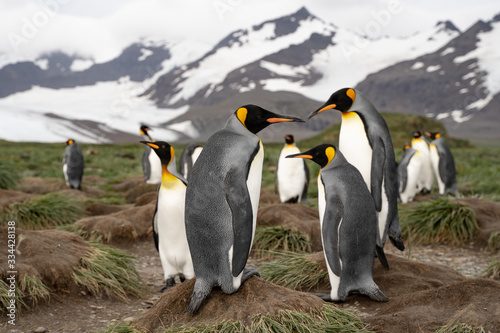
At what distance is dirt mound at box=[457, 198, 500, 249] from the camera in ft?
22.8

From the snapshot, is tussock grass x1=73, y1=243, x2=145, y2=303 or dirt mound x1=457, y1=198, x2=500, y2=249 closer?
tussock grass x1=73, y1=243, x2=145, y2=303

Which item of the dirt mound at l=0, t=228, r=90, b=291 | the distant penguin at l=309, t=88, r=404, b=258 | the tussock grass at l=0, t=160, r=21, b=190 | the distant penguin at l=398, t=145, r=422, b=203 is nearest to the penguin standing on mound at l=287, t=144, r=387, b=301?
the distant penguin at l=309, t=88, r=404, b=258

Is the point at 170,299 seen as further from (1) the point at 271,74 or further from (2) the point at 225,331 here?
(1) the point at 271,74

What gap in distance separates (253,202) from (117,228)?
162 inches

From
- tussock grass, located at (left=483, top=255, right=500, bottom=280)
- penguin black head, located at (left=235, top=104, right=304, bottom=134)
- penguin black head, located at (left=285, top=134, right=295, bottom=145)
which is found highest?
penguin black head, located at (left=285, top=134, right=295, bottom=145)

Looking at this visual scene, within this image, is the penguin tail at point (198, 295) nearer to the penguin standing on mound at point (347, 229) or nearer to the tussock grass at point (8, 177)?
the penguin standing on mound at point (347, 229)

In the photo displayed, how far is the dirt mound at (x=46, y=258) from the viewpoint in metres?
4.43

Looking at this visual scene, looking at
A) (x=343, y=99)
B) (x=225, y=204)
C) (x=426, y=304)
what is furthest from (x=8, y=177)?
(x=426, y=304)

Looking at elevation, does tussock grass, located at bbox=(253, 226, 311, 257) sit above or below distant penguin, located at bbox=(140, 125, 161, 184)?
below

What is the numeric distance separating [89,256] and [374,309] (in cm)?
275

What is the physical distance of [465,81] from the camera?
196125mm

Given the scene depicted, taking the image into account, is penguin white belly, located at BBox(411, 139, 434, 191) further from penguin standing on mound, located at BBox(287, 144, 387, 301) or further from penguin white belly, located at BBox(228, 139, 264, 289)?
penguin white belly, located at BBox(228, 139, 264, 289)

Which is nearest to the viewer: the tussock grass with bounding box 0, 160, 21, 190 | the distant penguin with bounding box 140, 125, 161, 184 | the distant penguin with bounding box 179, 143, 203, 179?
the tussock grass with bounding box 0, 160, 21, 190

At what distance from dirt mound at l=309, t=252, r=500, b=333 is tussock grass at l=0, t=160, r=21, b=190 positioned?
7838 mm
